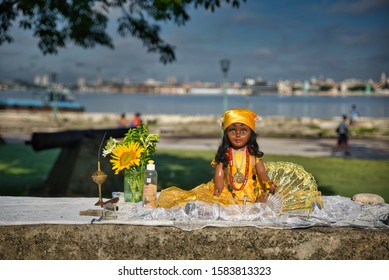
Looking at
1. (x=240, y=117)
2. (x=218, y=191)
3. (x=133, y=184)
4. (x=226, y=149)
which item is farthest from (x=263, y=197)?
(x=133, y=184)

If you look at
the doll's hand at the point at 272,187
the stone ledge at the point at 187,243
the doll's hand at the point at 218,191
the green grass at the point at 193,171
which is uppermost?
the doll's hand at the point at 272,187

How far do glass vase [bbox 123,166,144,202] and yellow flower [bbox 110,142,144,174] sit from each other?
0.16 metres

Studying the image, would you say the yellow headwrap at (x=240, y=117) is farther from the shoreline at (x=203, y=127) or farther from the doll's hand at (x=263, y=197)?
the shoreline at (x=203, y=127)

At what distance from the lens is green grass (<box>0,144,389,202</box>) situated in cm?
1165

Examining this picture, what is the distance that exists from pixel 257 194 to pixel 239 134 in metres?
0.59

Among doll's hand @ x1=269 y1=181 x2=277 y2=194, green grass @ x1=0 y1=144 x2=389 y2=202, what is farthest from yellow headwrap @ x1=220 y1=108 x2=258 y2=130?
green grass @ x1=0 y1=144 x2=389 y2=202

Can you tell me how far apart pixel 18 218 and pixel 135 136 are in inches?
49.0

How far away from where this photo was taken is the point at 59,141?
32.4ft

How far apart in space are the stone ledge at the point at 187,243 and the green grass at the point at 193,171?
625 centimetres

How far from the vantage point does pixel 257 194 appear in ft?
15.5

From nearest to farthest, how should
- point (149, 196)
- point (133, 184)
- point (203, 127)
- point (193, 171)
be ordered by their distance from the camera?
point (149, 196) < point (133, 184) < point (193, 171) < point (203, 127)

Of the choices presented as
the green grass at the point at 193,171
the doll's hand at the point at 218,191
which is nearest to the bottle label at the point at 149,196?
the doll's hand at the point at 218,191

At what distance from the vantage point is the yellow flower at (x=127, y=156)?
15.1ft

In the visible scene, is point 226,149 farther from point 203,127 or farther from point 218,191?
point 203,127
